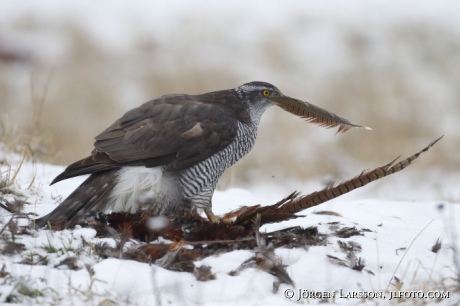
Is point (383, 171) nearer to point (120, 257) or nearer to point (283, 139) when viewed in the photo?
point (120, 257)

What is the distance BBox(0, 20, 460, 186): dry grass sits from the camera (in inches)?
391

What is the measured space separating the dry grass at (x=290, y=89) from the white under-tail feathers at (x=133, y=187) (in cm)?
458

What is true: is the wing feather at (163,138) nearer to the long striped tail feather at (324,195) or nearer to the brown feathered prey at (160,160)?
the brown feathered prey at (160,160)

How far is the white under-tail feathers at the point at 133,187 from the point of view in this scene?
153 inches

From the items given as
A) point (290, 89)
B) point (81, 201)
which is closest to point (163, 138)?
point (81, 201)

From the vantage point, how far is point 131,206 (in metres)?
3.96

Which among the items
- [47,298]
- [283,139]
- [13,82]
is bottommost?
[47,298]

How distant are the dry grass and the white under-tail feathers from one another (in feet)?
15.0

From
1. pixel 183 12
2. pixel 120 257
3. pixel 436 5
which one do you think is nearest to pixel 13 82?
pixel 183 12

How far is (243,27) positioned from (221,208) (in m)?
9.78

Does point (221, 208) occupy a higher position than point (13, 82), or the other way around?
point (13, 82)

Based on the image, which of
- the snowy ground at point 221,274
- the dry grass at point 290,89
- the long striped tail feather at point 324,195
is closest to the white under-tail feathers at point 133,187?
the snowy ground at point 221,274

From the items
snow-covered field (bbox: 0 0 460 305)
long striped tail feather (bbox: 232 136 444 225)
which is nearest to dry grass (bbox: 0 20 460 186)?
snow-covered field (bbox: 0 0 460 305)

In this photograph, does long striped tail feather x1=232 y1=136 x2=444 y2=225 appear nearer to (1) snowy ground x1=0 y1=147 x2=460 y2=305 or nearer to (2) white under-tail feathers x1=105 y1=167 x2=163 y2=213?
(1) snowy ground x1=0 y1=147 x2=460 y2=305
